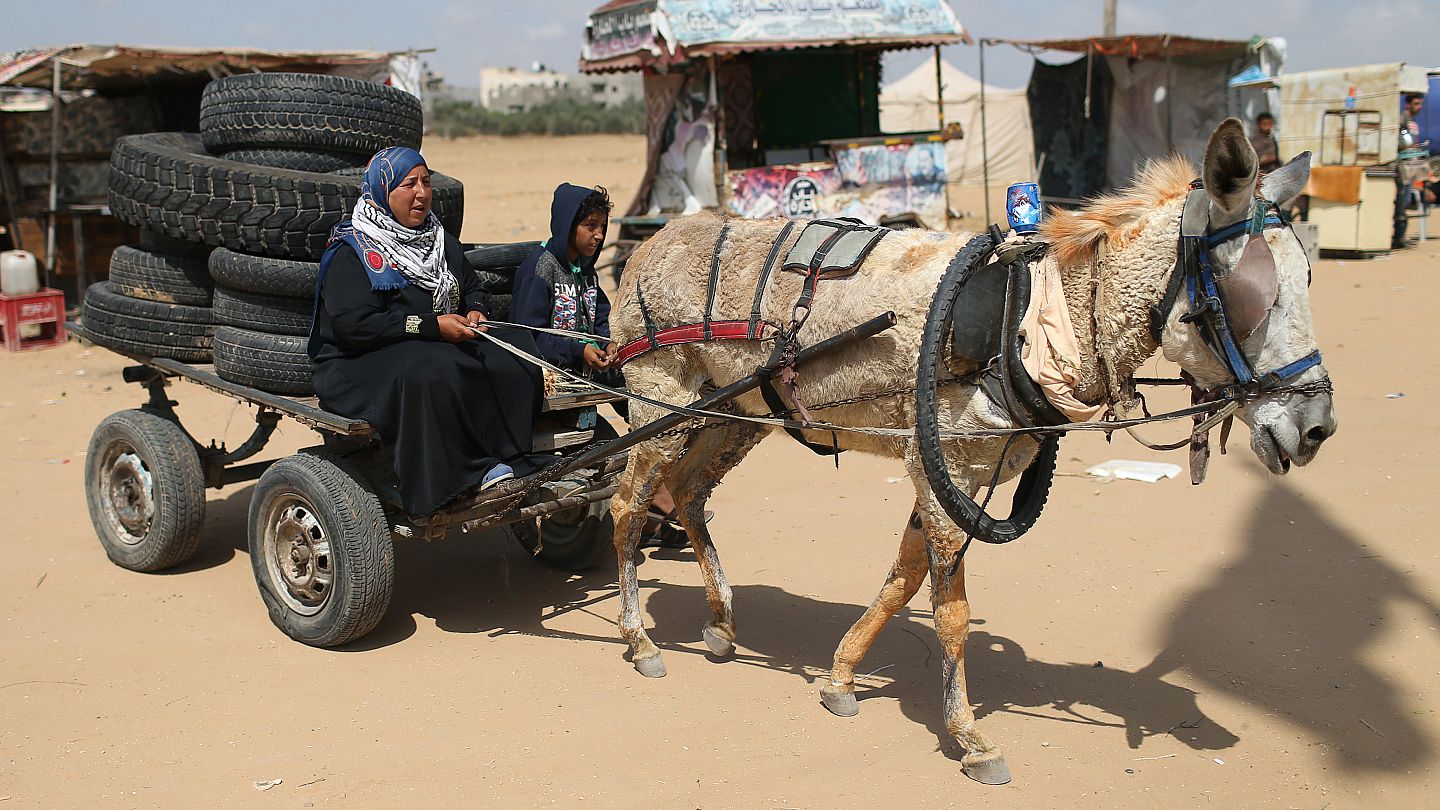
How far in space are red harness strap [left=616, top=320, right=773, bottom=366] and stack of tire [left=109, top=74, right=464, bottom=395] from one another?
1.32 meters

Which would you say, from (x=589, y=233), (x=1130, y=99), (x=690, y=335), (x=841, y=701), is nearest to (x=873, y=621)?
(x=841, y=701)

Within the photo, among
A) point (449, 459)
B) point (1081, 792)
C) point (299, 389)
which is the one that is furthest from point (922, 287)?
point (299, 389)

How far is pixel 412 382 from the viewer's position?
474 centimetres

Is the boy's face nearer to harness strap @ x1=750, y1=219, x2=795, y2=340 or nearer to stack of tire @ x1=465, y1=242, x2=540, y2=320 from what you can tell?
stack of tire @ x1=465, y1=242, x2=540, y2=320

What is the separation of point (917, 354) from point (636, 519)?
173 centimetres

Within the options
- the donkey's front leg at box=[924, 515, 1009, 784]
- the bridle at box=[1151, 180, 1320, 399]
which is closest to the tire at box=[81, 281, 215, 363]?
the donkey's front leg at box=[924, 515, 1009, 784]

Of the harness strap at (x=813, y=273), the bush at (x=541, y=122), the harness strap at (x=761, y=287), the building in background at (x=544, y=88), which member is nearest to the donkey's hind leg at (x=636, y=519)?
the harness strap at (x=761, y=287)

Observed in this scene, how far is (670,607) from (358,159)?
2.84 m

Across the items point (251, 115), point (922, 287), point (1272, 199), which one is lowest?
point (922, 287)

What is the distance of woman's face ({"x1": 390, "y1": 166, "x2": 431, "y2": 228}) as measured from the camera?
491cm

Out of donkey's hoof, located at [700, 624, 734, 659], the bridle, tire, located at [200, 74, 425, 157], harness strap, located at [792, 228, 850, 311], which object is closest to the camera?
the bridle

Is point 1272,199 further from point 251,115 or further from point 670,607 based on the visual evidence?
point 251,115

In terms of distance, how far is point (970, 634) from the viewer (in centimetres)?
523

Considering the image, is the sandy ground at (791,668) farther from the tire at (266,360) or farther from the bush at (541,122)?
the bush at (541,122)
